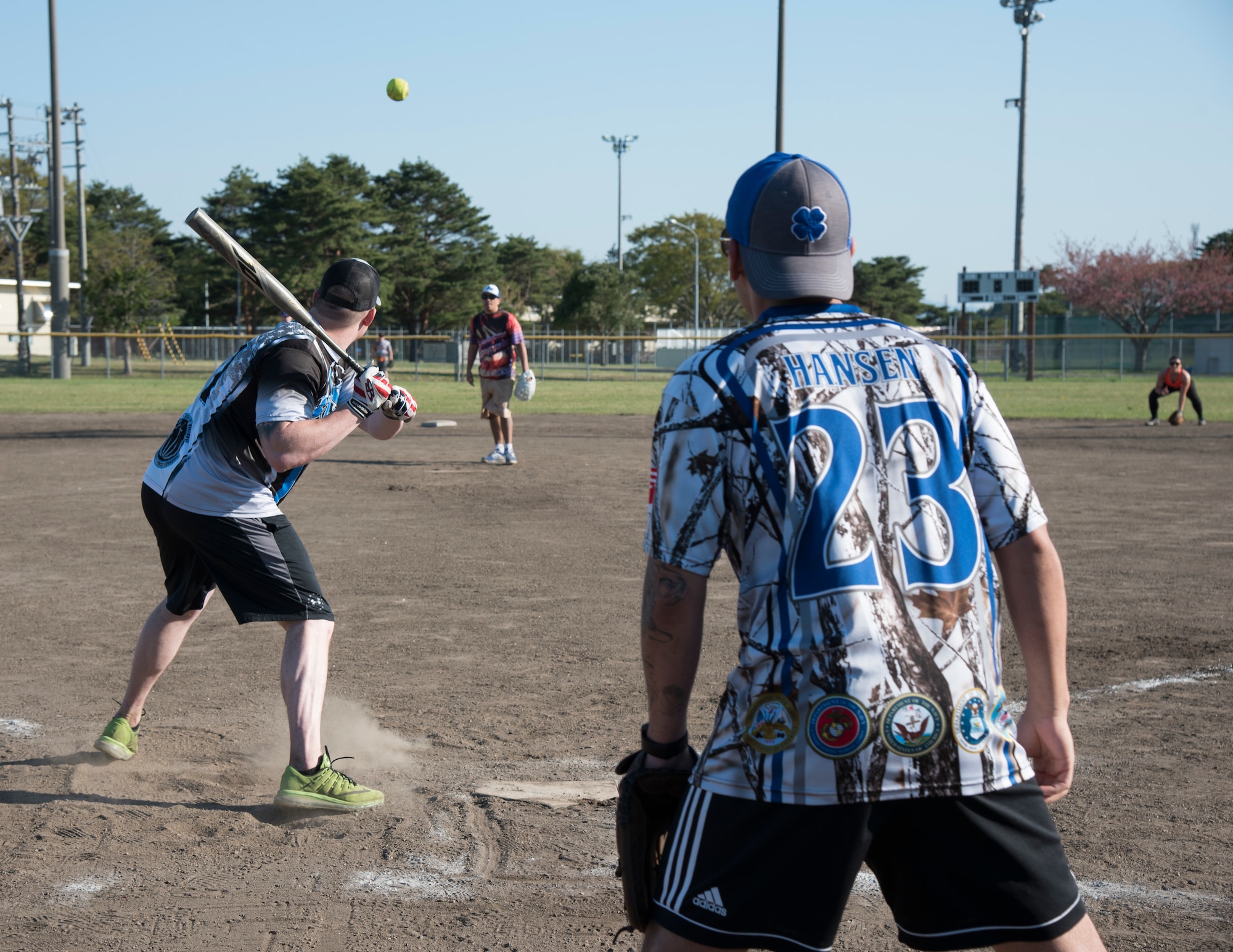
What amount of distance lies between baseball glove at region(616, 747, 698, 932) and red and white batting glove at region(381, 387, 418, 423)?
90.9 inches

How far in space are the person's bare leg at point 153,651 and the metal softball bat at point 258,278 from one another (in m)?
1.07

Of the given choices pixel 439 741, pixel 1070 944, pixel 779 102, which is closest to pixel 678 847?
pixel 1070 944

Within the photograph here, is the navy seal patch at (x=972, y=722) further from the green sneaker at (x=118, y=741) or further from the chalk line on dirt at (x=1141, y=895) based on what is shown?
the green sneaker at (x=118, y=741)

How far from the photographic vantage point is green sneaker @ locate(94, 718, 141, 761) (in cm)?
410

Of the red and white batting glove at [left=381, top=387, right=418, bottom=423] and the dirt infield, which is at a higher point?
the red and white batting glove at [left=381, top=387, right=418, bottom=423]

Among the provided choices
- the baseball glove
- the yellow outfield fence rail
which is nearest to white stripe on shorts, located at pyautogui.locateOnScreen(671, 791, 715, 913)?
the baseball glove

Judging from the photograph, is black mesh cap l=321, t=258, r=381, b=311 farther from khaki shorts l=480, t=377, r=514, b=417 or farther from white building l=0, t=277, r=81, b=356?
white building l=0, t=277, r=81, b=356

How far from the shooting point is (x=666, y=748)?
77.8 inches

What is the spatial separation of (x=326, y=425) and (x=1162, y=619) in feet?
16.9

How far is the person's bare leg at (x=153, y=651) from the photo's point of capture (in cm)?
407

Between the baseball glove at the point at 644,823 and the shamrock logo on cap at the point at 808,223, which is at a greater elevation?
the shamrock logo on cap at the point at 808,223

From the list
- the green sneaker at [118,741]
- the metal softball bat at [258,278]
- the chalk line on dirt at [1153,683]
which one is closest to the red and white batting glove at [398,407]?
the metal softball bat at [258,278]

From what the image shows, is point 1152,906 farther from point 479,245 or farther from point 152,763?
point 479,245

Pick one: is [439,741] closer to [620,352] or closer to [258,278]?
[258,278]
